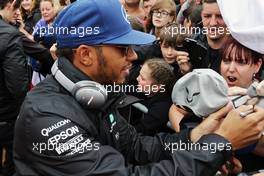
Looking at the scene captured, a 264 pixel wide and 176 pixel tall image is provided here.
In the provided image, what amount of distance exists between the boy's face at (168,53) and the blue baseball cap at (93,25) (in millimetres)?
1523

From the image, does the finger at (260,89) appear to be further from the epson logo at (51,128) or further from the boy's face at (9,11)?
the boy's face at (9,11)

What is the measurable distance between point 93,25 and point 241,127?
0.68 meters

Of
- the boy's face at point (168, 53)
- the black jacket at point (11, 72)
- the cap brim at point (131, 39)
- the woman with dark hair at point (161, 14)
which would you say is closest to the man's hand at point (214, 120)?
the cap brim at point (131, 39)

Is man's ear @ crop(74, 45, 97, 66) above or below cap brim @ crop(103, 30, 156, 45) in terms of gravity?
below

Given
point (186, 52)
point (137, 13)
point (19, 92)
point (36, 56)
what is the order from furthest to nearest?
point (137, 13)
point (36, 56)
point (19, 92)
point (186, 52)

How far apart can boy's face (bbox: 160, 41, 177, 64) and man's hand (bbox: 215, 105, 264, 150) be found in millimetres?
1614

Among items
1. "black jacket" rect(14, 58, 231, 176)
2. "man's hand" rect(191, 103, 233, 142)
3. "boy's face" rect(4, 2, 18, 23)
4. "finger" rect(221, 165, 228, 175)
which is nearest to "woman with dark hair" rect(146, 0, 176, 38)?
"boy's face" rect(4, 2, 18, 23)

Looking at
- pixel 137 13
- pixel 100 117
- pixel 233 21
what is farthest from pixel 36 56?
pixel 100 117

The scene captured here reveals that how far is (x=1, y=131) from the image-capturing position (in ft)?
11.8

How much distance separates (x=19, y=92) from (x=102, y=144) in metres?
1.96

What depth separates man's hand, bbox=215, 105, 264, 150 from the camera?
1704 mm

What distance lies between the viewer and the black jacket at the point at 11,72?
3.45m

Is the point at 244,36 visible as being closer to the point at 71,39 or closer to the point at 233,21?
the point at 233,21

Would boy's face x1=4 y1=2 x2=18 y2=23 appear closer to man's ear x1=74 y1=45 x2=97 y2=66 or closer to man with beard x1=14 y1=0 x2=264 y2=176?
man with beard x1=14 y1=0 x2=264 y2=176
